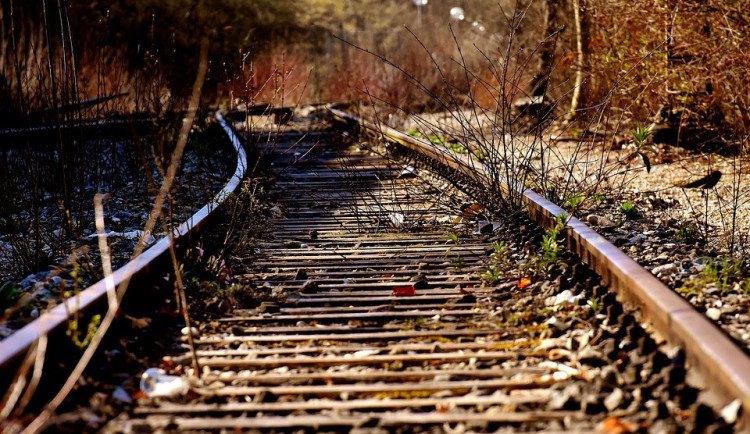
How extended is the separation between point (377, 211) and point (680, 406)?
14.1 ft

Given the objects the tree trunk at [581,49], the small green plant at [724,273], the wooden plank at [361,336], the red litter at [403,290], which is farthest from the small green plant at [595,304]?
the tree trunk at [581,49]

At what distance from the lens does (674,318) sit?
2.68 m

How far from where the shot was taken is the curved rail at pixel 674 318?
221 cm

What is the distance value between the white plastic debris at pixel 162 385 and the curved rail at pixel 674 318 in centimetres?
171

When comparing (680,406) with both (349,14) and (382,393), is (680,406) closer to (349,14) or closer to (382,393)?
(382,393)

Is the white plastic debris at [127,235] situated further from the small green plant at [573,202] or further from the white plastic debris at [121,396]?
the small green plant at [573,202]

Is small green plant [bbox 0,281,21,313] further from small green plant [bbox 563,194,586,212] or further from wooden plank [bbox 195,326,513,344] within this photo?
small green plant [bbox 563,194,586,212]

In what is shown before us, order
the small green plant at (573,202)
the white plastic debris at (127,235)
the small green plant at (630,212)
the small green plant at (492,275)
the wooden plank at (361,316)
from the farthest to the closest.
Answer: the small green plant at (630,212) < the white plastic debris at (127,235) < the small green plant at (573,202) < the small green plant at (492,275) < the wooden plank at (361,316)

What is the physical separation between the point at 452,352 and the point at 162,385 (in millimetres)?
1132

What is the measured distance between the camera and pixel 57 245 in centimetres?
518

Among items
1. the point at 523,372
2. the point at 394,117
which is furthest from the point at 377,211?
the point at 394,117

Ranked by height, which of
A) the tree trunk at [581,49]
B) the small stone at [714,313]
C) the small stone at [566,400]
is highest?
the tree trunk at [581,49]

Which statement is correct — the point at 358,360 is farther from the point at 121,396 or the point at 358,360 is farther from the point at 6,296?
the point at 6,296

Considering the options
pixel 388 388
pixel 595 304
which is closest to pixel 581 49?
pixel 595 304
